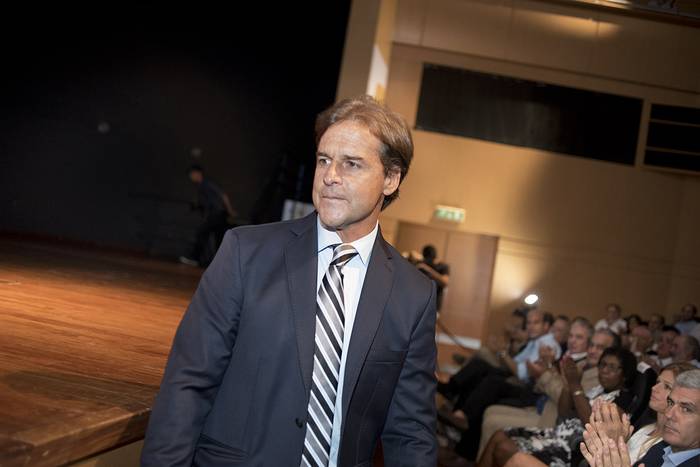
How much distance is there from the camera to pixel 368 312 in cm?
184

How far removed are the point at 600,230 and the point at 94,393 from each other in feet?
32.4

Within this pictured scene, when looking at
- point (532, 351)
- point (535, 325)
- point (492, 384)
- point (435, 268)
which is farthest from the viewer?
point (435, 268)

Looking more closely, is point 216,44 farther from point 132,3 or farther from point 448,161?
point 448,161

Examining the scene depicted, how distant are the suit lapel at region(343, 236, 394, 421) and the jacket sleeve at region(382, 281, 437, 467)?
120 mm

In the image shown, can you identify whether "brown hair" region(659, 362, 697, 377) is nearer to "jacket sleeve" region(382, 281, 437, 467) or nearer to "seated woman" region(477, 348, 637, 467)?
"seated woman" region(477, 348, 637, 467)

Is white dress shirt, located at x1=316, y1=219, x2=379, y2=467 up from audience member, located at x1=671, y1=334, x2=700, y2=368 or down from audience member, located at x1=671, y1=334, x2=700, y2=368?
up

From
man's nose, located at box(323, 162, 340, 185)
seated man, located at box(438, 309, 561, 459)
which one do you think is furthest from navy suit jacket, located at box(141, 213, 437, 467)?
seated man, located at box(438, 309, 561, 459)

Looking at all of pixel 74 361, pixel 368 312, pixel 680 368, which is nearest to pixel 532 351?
pixel 680 368

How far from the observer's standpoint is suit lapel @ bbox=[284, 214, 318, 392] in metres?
1.73

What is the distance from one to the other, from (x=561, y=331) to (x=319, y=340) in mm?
5358

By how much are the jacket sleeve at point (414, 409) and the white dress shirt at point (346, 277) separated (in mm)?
164

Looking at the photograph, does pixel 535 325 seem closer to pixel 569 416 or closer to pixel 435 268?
pixel 435 268

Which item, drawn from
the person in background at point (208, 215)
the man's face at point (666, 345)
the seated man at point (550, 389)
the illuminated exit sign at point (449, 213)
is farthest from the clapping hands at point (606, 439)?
the illuminated exit sign at point (449, 213)

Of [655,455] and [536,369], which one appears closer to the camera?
[655,455]
